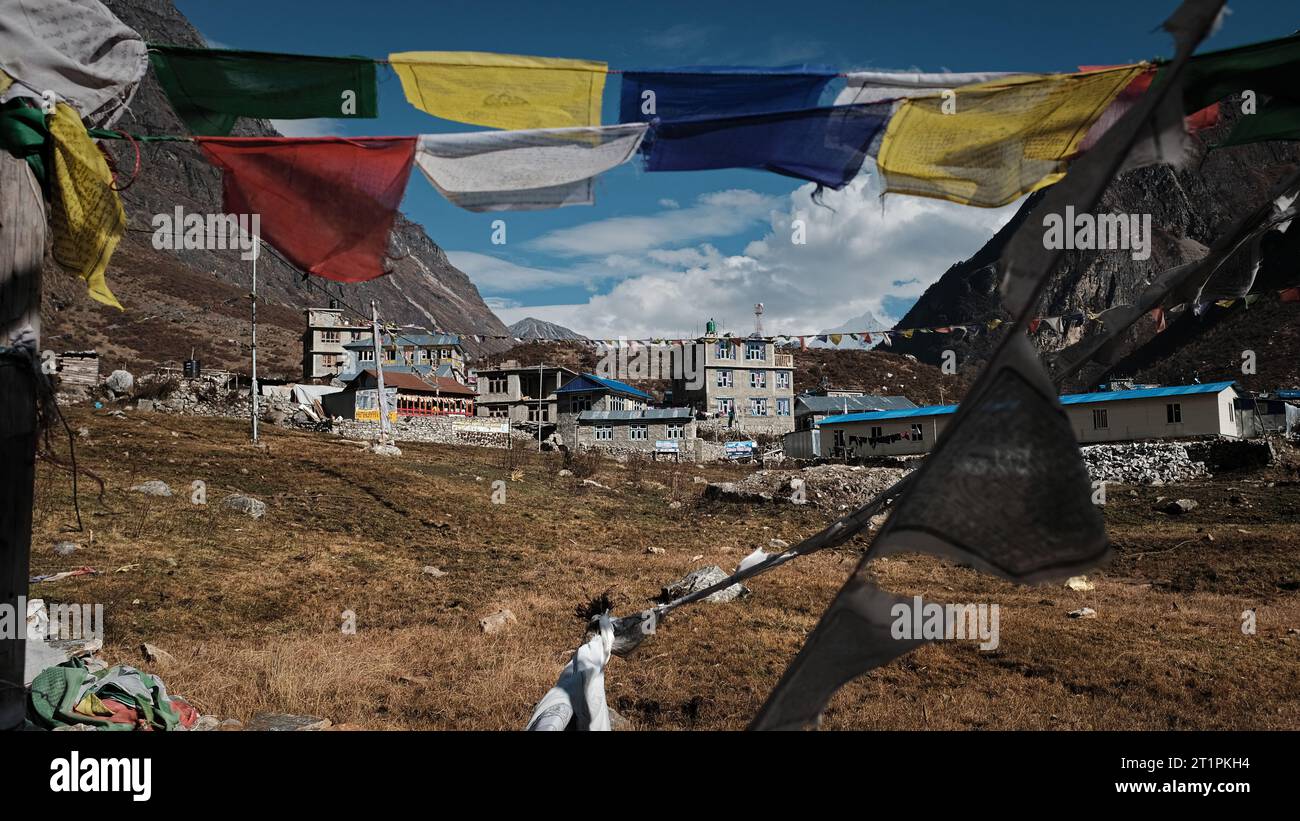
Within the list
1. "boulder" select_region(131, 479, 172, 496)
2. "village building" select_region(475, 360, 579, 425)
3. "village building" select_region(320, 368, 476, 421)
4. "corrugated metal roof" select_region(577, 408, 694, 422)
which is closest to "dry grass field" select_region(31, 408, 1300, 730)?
"boulder" select_region(131, 479, 172, 496)

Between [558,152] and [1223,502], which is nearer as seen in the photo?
[558,152]

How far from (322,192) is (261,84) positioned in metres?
0.76

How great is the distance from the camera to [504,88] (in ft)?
13.5

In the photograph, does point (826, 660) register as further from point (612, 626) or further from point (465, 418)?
point (465, 418)

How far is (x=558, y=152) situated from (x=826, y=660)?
307cm

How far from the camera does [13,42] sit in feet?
11.2

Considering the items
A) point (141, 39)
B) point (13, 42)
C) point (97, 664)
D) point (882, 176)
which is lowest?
point (97, 664)

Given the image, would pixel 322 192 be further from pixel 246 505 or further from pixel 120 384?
pixel 120 384

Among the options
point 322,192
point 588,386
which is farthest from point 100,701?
point 588,386

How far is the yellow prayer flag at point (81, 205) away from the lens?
3549mm

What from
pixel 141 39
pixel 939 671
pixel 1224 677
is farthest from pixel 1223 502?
pixel 141 39

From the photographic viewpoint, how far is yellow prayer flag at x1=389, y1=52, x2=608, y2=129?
4.07 m

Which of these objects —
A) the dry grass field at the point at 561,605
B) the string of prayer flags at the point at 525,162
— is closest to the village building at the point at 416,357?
the dry grass field at the point at 561,605

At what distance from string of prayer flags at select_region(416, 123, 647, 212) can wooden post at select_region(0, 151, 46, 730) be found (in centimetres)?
188
